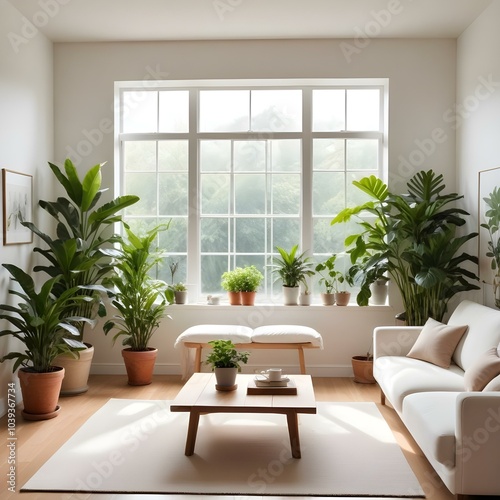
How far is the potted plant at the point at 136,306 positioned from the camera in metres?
5.41

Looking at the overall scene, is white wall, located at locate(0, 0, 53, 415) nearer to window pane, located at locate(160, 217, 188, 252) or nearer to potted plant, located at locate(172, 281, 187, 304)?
window pane, located at locate(160, 217, 188, 252)

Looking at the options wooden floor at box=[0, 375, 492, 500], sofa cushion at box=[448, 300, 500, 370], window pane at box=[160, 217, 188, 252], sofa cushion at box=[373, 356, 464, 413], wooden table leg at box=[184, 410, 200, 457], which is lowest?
wooden floor at box=[0, 375, 492, 500]

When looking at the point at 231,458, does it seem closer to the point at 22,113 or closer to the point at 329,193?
the point at 329,193

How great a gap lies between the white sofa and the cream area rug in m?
0.30

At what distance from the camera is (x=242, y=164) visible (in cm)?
608

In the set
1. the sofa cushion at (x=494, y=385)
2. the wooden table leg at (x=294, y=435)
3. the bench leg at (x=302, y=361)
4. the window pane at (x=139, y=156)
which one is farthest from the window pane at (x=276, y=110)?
the sofa cushion at (x=494, y=385)

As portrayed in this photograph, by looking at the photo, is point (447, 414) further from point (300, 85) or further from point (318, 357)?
point (300, 85)

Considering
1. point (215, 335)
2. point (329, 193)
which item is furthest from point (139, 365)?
point (329, 193)

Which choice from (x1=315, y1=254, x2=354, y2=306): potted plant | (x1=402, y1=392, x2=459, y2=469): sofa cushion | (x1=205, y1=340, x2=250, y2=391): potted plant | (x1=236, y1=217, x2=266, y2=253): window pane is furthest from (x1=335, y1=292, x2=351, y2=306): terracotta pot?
(x1=402, y1=392, x2=459, y2=469): sofa cushion

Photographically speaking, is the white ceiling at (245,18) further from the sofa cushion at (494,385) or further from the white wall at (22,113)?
the sofa cushion at (494,385)

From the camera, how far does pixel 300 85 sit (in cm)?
600

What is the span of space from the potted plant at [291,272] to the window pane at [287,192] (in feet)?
1.49

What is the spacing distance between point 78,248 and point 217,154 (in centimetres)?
171

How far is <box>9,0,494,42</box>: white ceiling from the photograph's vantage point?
4840 mm
